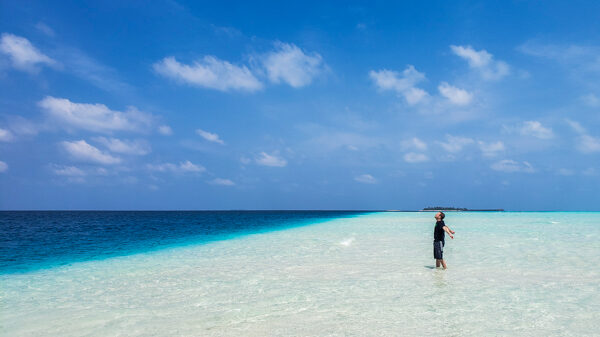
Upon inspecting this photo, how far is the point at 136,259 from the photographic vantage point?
16.8 m

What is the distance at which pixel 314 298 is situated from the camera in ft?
28.0

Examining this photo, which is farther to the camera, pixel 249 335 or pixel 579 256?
pixel 579 256

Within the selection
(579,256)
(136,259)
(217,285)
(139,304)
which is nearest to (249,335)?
(139,304)

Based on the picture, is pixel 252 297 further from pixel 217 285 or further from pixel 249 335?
pixel 249 335

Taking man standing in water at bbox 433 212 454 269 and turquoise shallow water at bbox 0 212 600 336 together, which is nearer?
turquoise shallow water at bbox 0 212 600 336

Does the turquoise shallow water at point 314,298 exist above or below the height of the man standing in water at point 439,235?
below

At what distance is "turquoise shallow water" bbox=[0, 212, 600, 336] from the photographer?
258 inches

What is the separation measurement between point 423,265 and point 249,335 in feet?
26.7

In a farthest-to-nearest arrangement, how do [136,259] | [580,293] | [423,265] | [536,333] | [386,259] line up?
[136,259], [386,259], [423,265], [580,293], [536,333]

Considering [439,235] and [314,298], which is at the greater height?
[439,235]

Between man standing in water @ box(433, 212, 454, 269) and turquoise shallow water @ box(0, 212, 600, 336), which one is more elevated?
man standing in water @ box(433, 212, 454, 269)

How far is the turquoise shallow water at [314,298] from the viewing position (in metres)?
6.55

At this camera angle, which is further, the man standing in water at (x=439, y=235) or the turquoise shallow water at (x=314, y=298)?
the man standing in water at (x=439, y=235)

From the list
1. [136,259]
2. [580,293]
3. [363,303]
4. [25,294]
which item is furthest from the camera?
[136,259]
